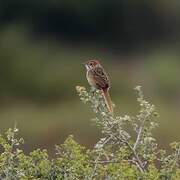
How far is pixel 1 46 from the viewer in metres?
22.6

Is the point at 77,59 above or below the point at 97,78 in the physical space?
above

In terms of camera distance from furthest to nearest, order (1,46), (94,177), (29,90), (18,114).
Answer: (1,46) < (29,90) < (18,114) < (94,177)

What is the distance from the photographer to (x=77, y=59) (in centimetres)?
2197

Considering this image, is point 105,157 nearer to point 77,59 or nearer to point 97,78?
point 97,78

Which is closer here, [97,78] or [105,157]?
[105,157]

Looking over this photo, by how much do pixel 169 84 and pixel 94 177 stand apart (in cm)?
1424

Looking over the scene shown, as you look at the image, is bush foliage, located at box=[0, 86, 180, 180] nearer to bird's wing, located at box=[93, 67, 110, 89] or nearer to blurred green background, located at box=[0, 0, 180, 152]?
bird's wing, located at box=[93, 67, 110, 89]

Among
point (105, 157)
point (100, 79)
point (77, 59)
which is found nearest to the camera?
point (105, 157)

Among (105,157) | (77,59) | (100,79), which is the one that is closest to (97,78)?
(100,79)

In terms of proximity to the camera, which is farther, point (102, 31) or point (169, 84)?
point (102, 31)

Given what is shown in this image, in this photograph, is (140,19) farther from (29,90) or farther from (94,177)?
(94,177)

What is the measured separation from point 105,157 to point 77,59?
15.9m

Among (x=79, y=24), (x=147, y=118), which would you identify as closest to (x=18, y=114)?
(x=79, y=24)

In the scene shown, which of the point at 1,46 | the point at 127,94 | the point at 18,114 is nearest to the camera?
the point at 18,114
